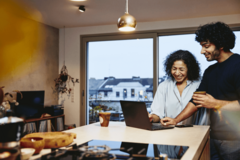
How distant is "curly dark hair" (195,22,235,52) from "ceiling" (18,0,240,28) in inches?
59.5

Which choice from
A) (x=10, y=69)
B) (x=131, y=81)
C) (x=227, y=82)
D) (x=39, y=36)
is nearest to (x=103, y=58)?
(x=131, y=81)

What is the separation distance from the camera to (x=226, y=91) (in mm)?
2018

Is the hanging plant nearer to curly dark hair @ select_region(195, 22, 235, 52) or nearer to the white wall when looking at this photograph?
the white wall

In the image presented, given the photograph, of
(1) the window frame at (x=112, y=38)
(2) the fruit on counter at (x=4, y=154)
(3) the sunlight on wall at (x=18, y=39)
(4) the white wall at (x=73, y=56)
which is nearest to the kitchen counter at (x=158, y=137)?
(2) the fruit on counter at (x=4, y=154)

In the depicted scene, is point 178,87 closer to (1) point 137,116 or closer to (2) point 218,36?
(2) point 218,36

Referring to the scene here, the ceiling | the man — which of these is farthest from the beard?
the ceiling

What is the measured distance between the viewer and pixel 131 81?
4.89 meters

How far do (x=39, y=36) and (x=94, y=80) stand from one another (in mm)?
1446

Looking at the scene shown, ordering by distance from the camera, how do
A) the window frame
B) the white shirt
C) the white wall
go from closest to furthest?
the white shirt
the window frame
the white wall

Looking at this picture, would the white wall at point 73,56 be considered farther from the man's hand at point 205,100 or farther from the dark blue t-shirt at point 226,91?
the man's hand at point 205,100

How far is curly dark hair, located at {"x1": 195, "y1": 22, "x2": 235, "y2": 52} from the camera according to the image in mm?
2088

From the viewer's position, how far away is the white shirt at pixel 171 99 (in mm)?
2433

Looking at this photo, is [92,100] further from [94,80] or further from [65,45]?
[65,45]

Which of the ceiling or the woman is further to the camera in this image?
the ceiling
